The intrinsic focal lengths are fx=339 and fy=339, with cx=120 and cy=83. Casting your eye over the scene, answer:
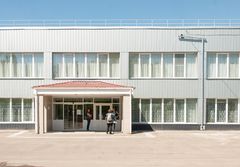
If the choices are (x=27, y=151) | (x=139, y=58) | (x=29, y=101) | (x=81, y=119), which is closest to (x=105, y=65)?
(x=139, y=58)

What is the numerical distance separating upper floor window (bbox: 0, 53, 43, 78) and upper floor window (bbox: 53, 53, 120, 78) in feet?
3.71

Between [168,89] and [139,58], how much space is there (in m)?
2.94

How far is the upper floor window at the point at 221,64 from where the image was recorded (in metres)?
23.5

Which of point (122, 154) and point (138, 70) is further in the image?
point (138, 70)

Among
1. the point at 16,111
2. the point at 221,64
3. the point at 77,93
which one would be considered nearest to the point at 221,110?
the point at 221,64

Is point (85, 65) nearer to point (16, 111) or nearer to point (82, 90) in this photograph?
point (82, 90)

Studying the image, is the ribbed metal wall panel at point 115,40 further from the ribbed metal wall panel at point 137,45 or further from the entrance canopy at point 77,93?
the entrance canopy at point 77,93

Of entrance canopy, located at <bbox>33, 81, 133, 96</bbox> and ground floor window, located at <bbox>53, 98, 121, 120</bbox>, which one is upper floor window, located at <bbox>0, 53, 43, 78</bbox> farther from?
entrance canopy, located at <bbox>33, 81, 133, 96</bbox>

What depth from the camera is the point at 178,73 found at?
23.6 meters

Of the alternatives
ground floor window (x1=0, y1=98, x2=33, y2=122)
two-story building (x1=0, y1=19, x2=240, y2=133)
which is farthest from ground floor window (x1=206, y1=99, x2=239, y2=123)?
ground floor window (x1=0, y1=98, x2=33, y2=122)

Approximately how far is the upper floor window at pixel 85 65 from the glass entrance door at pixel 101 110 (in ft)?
6.88

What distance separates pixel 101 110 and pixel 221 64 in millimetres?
8919

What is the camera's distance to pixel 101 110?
925 inches

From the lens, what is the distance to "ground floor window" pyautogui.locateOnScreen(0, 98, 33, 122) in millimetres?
23844
